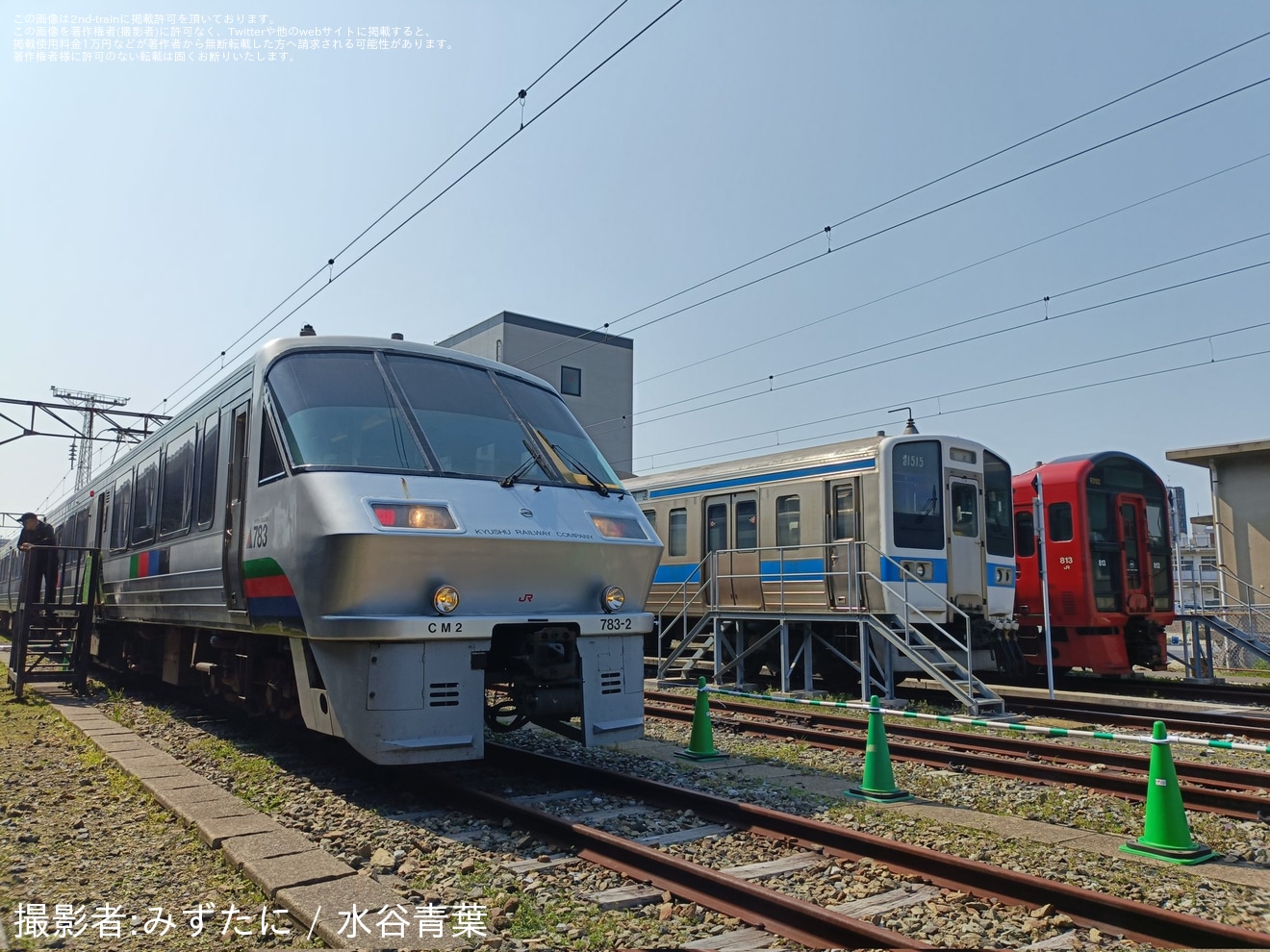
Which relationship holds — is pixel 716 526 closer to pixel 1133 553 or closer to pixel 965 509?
pixel 965 509

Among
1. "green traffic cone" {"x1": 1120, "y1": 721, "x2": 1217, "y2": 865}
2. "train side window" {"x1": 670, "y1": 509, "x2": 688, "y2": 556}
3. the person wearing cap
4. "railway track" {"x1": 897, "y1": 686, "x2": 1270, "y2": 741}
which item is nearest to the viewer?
"green traffic cone" {"x1": 1120, "y1": 721, "x2": 1217, "y2": 865}

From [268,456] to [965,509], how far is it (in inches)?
405

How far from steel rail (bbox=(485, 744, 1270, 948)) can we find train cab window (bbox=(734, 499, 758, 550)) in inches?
338

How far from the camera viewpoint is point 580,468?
7555mm

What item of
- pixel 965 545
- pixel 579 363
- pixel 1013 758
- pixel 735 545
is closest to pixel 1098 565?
pixel 965 545

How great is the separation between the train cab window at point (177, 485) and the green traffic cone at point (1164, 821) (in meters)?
8.06

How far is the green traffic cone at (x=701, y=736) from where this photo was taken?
831 cm

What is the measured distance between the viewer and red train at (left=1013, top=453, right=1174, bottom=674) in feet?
51.0

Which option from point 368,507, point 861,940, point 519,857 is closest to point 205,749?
point 368,507

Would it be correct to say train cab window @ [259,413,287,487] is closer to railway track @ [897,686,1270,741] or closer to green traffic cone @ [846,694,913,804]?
green traffic cone @ [846,694,913,804]

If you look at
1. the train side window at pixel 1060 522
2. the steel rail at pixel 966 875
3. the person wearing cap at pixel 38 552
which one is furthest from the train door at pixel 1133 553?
the person wearing cap at pixel 38 552

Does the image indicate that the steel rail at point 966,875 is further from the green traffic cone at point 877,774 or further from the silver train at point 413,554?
the green traffic cone at point 877,774

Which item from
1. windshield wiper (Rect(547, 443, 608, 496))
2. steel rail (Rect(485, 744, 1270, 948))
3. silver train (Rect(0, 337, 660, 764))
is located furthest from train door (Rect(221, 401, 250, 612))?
steel rail (Rect(485, 744, 1270, 948))

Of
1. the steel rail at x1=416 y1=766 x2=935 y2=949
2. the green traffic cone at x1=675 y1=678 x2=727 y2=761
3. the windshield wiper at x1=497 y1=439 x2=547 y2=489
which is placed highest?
the windshield wiper at x1=497 y1=439 x2=547 y2=489
